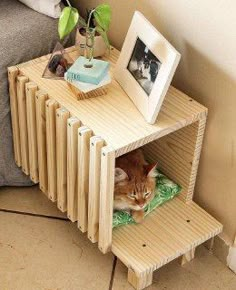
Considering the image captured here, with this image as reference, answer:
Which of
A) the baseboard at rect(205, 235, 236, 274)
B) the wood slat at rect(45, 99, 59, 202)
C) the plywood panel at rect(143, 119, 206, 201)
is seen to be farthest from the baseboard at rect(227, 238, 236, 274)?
the wood slat at rect(45, 99, 59, 202)

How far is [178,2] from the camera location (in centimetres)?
146

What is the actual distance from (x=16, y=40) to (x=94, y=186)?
0.49 metres

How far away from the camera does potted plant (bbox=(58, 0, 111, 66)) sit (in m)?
1.39

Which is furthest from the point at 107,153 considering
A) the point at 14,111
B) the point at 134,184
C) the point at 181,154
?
the point at 14,111

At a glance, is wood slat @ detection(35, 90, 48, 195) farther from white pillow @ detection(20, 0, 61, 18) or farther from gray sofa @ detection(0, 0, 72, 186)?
white pillow @ detection(20, 0, 61, 18)

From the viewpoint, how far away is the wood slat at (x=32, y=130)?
1546mm

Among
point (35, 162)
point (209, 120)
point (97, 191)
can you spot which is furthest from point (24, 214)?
point (209, 120)

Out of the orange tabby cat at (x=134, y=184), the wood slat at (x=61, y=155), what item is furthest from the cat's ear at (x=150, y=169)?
the wood slat at (x=61, y=155)

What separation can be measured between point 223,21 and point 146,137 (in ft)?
1.09

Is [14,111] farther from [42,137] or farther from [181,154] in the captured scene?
[181,154]

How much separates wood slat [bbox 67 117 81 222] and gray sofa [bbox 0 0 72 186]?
0.30m

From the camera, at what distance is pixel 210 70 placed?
1456 mm

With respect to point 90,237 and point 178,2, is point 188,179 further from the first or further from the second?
point 178,2

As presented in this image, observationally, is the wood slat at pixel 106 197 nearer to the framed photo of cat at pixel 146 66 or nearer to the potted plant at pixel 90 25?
the framed photo of cat at pixel 146 66
